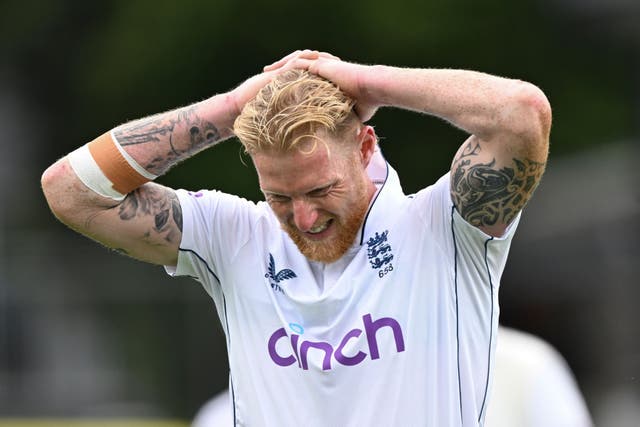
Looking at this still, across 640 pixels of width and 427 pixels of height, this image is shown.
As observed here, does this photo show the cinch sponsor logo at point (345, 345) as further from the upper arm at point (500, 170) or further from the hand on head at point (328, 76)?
the hand on head at point (328, 76)

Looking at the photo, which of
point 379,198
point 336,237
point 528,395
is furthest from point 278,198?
point 528,395

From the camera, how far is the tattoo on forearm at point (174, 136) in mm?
5617

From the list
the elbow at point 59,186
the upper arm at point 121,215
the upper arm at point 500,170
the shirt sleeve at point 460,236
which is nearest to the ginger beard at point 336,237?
the shirt sleeve at point 460,236

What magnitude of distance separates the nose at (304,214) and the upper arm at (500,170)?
1.65 ft

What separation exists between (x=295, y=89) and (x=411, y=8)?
1304cm

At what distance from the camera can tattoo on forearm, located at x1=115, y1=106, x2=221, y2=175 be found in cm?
562

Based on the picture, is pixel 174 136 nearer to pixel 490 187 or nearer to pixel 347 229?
pixel 347 229

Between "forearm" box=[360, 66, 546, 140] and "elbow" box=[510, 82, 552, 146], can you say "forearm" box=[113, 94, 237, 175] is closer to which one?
"forearm" box=[360, 66, 546, 140]

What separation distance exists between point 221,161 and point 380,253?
41.0 feet

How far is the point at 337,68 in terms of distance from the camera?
5434mm

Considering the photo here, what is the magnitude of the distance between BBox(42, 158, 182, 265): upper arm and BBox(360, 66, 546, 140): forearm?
3.13 feet

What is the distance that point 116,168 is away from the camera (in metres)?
5.64

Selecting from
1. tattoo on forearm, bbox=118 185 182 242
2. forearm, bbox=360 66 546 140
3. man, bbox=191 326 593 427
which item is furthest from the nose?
man, bbox=191 326 593 427

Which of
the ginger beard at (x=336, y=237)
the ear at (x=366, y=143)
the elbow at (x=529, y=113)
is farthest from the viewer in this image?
the ear at (x=366, y=143)
